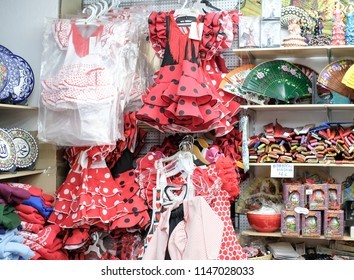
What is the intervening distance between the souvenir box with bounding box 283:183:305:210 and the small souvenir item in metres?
1.06

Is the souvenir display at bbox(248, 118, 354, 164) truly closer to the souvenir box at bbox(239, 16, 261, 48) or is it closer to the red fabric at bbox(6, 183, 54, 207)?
the souvenir box at bbox(239, 16, 261, 48)

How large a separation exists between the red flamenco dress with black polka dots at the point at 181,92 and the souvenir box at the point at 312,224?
2.37ft

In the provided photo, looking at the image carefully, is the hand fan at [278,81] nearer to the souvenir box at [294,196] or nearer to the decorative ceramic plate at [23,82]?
the souvenir box at [294,196]

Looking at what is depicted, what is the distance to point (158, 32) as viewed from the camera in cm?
327

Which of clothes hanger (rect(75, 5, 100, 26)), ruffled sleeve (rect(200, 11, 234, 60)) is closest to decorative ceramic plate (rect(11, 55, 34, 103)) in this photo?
clothes hanger (rect(75, 5, 100, 26))

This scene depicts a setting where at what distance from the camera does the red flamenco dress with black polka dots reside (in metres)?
3.04

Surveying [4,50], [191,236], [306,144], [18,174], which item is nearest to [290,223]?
[306,144]

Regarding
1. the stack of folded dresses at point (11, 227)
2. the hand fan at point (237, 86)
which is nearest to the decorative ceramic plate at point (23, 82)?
the stack of folded dresses at point (11, 227)

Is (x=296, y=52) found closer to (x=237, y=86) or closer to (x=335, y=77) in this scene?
(x=335, y=77)

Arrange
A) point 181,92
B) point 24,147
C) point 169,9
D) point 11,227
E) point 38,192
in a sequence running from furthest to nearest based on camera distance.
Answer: point 169,9
point 24,147
point 38,192
point 181,92
point 11,227

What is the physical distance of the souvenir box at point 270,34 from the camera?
3.30m

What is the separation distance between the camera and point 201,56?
129 inches

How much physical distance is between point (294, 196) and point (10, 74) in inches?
75.5

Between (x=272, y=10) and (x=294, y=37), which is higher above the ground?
(x=272, y=10)
